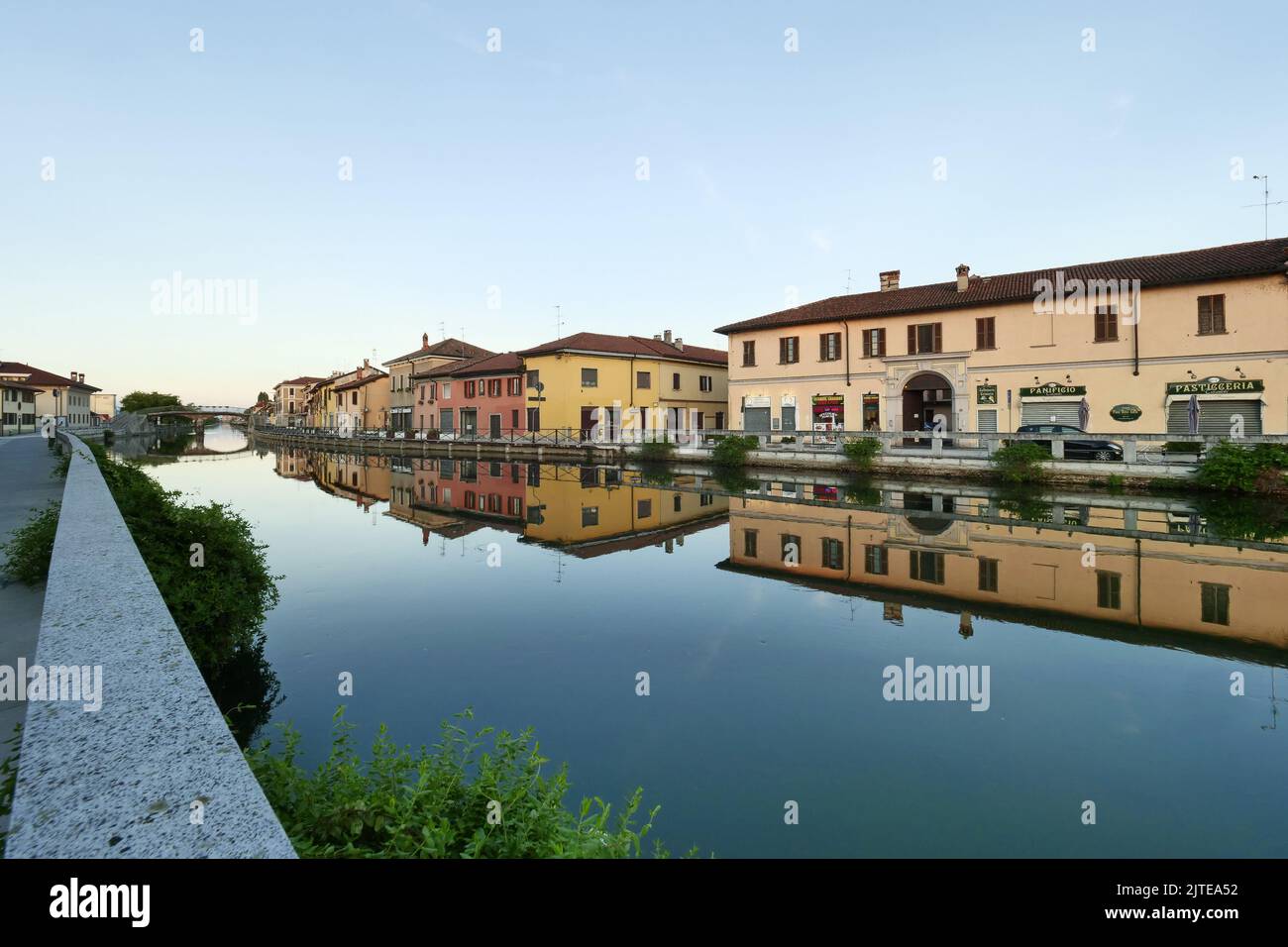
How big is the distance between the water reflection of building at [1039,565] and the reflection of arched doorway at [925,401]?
54.5 feet

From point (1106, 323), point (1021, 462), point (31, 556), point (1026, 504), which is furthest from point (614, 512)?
point (1106, 323)

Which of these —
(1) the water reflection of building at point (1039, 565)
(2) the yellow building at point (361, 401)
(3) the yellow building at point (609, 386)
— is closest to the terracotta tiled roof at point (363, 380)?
(2) the yellow building at point (361, 401)

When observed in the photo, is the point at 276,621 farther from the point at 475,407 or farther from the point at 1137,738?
the point at 475,407

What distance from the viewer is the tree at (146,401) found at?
129500 mm

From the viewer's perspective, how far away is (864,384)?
112 ft

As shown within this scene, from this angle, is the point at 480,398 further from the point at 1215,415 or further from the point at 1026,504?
the point at 1215,415

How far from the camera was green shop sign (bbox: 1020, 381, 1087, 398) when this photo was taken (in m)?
28.0

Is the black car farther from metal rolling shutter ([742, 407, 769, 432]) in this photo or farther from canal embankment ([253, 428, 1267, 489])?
metal rolling shutter ([742, 407, 769, 432])

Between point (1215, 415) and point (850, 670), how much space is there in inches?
1075

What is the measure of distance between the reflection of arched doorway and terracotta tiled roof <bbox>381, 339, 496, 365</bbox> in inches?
1711

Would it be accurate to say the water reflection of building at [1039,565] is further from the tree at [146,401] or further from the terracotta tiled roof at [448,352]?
the tree at [146,401]
